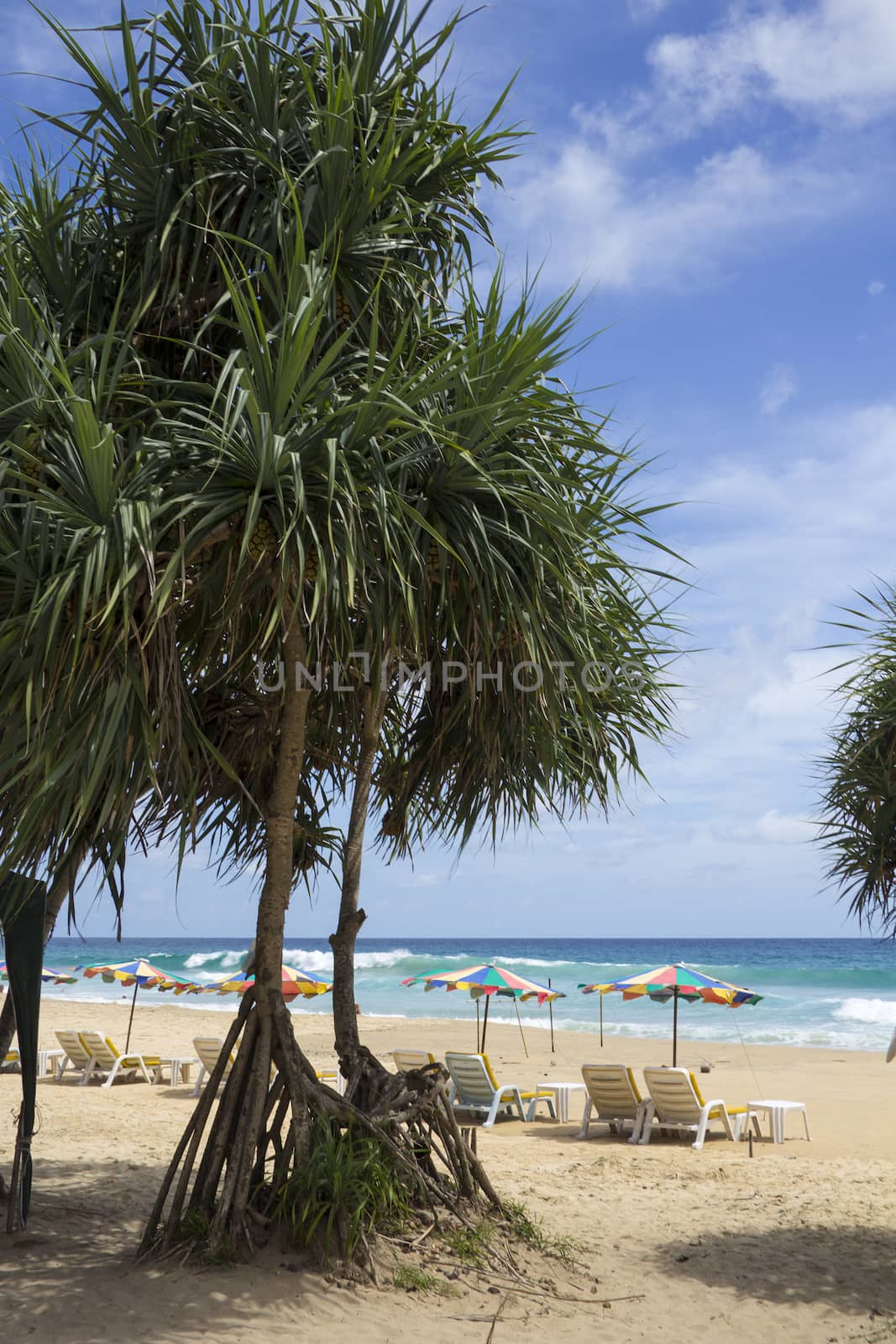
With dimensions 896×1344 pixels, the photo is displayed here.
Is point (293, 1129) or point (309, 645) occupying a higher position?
point (309, 645)

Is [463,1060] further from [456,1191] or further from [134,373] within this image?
[134,373]

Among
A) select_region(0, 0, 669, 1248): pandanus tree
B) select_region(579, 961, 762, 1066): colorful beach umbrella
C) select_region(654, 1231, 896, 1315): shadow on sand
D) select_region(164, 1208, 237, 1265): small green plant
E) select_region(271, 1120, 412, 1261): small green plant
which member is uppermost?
select_region(0, 0, 669, 1248): pandanus tree

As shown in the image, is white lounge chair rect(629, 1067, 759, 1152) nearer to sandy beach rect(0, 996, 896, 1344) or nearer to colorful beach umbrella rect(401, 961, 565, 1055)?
sandy beach rect(0, 996, 896, 1344)

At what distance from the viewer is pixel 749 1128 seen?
33.7ft

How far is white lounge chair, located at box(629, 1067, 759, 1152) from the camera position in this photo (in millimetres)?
10742

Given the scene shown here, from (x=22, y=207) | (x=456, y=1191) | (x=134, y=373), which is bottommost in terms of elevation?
(x=456, y=1191)

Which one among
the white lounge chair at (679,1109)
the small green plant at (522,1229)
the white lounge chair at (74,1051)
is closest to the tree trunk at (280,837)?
the small green plant at (522,1229)

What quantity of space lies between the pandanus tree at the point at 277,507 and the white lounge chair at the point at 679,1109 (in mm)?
5199

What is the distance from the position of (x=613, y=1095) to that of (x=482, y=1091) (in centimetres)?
153

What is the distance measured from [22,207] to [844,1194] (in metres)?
8.29

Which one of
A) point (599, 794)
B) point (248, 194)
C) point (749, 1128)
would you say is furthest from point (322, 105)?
point (749, 1128)

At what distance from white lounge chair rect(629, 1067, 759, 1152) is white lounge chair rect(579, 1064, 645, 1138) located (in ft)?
0.79

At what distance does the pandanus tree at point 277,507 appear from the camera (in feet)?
15.0

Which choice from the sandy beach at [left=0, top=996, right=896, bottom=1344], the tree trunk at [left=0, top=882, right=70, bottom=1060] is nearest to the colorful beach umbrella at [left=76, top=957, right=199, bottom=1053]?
the sandy beach at [left=0, top=996, right=896, bottom=1344]
